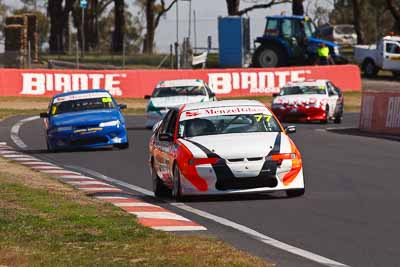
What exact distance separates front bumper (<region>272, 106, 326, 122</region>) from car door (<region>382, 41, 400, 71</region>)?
25714 millimetres

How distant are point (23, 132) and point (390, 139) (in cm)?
1177

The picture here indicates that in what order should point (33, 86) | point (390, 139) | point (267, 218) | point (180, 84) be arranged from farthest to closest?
point (33, 86) → point (180, 84) → point (390, 139) → point (267, 218)

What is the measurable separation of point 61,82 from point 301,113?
16909 mm

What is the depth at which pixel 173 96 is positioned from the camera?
3503 cm

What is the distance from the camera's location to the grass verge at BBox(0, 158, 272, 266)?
10117 millimetres

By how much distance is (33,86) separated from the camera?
52.2 m

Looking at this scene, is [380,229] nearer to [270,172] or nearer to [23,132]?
[270,172]

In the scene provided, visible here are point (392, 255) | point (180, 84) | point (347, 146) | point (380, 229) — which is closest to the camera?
point (392, 255)

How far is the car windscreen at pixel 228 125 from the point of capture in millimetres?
16422

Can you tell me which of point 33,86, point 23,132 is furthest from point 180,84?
point 33,86

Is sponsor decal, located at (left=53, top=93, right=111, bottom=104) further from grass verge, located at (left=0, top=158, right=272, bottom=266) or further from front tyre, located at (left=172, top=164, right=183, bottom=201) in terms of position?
grass verge, located at (left=0, top=158, right=272, bottom=266)

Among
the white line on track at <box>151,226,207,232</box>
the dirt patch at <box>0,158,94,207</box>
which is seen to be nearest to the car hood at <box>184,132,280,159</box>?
the dirt patch at <box>0,158,94,207</box>

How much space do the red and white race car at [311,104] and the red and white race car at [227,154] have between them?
20.9 metres

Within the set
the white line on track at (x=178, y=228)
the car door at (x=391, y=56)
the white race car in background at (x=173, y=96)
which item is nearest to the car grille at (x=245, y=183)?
the white line on track at (x=178, y=228)
